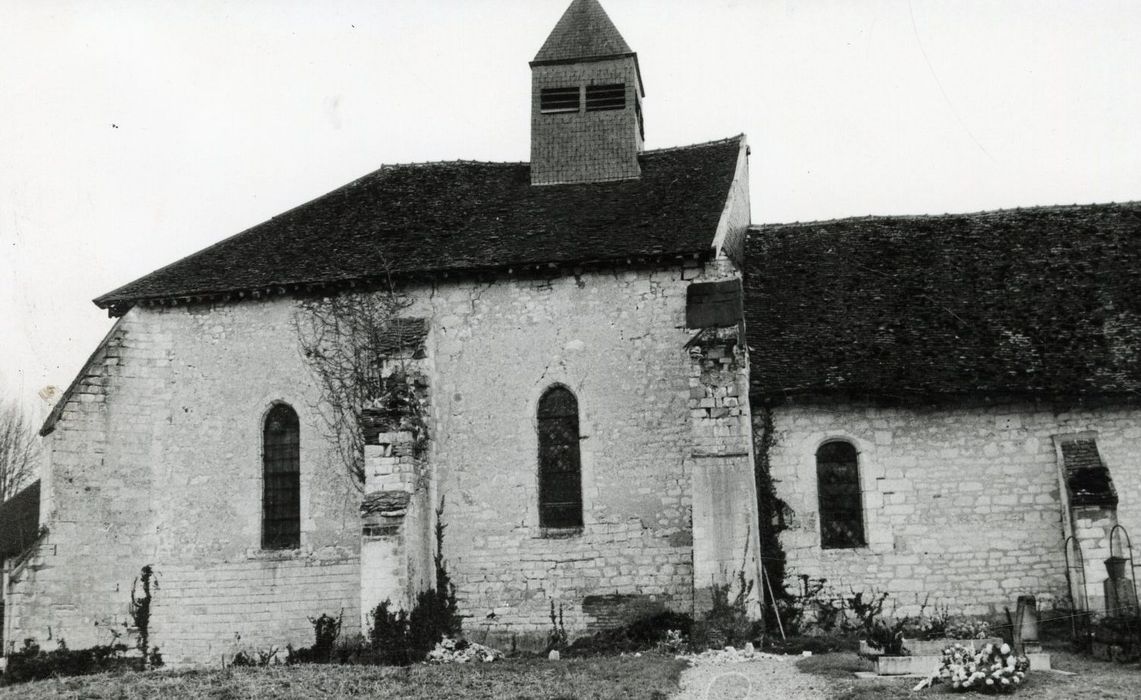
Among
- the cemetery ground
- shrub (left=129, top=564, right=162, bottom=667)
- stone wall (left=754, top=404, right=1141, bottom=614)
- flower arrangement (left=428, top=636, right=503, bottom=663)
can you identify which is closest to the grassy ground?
the cemetery ground

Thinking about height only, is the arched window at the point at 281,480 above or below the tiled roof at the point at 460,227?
below

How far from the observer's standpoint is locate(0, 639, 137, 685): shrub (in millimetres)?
18047

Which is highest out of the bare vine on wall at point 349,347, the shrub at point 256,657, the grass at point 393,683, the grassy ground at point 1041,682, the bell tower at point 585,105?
the bell tower at point 585,105

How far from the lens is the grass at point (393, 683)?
1327cm

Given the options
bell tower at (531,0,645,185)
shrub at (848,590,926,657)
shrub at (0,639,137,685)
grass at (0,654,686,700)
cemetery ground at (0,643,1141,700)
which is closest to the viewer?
cemetery ground at (0,643,1141,700)

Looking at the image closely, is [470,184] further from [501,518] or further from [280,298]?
[501,518]

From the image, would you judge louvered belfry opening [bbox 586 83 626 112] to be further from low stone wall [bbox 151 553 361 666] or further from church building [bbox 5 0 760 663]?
low stone wall [bbox 151 553 361 666]

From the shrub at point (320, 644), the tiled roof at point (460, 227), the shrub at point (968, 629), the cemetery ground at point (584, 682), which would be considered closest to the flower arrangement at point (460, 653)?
the cemetery ground at point (584, 682)

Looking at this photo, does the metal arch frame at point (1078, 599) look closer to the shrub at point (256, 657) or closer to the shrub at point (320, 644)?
the shrub at point (320, 644)

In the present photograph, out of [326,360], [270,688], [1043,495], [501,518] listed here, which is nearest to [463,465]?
[501,518]

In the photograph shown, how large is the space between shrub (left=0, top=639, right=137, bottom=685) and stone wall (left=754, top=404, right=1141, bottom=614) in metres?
11.4

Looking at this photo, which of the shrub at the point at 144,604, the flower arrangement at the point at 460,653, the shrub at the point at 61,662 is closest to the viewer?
the flower arrangement at the point at 460,653

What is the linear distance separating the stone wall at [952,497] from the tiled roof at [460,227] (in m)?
4.32

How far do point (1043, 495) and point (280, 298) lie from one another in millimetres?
13524
